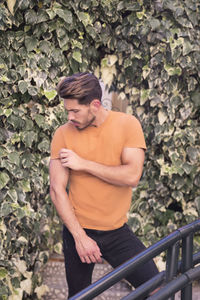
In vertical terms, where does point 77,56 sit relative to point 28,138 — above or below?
above

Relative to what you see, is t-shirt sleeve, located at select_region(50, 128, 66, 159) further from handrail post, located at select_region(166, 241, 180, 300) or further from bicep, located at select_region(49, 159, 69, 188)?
handrail post, located at select_region(166, 241, 180, 300)

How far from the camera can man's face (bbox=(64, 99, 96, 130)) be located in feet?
7.19

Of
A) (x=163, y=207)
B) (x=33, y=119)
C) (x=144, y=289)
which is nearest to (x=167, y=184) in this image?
(x=163, y=207)

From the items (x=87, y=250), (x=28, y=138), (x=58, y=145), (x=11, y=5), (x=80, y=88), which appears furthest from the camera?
(x=28, y=138)

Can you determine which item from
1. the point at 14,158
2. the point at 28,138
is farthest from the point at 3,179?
the point at 28,138

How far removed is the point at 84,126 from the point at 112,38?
5.09ft

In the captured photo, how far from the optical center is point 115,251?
2385mm

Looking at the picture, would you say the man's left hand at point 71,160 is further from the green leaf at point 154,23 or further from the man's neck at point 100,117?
the green leaf at point 154,23

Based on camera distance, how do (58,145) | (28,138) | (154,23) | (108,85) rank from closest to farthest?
Result: (58,145) → (28,138) → (154,23) → (108,85)

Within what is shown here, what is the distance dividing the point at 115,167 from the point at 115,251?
0.47 m

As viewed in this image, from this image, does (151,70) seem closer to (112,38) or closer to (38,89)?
(112,38)

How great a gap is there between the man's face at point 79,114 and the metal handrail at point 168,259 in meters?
0.83

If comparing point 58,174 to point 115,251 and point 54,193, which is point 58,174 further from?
point 115,251

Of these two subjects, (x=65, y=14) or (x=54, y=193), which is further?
(x=65, y=14)
